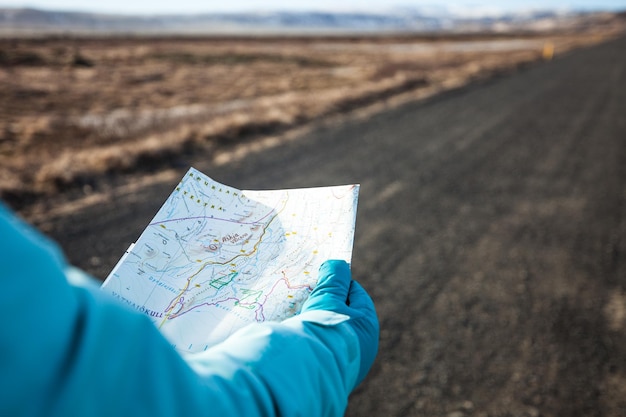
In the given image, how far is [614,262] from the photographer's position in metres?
4.13

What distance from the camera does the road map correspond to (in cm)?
105

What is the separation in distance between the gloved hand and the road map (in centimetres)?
5

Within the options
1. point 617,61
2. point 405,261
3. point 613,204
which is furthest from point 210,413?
point 617,61

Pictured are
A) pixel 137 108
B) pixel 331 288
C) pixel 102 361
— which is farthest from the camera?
pixel 137 108

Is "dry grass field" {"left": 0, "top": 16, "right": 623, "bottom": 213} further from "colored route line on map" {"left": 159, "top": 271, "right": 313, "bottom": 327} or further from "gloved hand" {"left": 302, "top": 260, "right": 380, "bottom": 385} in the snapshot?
"gloved hand" {"left": 302, "top": 260, "right": 380, "bottom": 385}

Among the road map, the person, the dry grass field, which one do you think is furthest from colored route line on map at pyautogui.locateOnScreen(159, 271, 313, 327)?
the dry grass field

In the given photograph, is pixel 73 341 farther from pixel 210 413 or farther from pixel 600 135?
pixel 600 135

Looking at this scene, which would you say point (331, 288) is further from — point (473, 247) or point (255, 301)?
point (473, 247)

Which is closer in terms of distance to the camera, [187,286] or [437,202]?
[187,286]

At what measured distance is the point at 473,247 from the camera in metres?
4.46

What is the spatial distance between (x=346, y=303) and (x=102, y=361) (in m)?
0.69

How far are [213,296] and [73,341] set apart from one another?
1.86 feet

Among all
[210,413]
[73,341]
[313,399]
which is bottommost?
[313,399]

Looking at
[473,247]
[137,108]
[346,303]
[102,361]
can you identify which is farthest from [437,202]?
[137,108]
